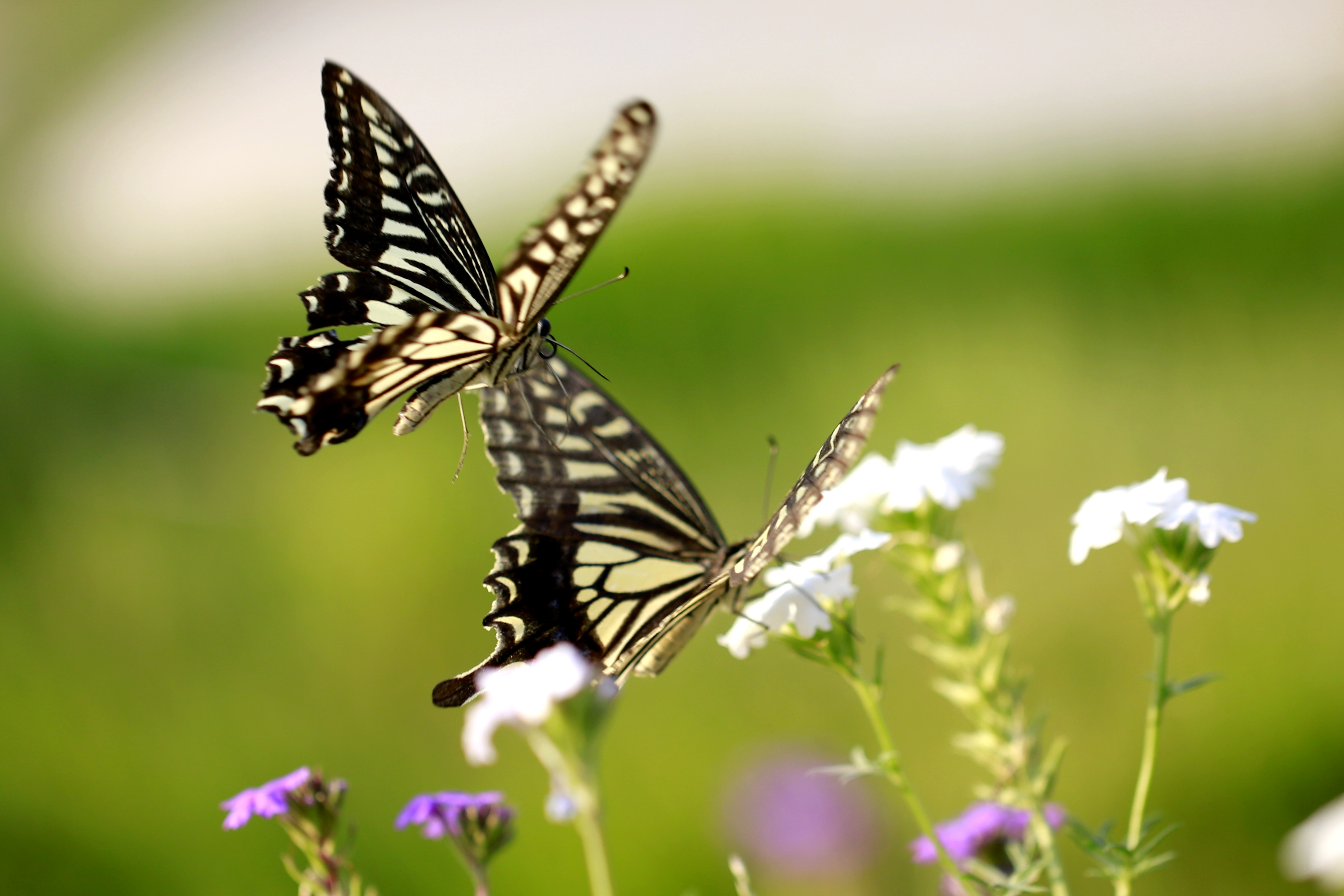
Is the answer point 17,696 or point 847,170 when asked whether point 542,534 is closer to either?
point 17,696

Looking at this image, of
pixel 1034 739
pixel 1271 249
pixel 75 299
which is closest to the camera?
pixel 1034 739

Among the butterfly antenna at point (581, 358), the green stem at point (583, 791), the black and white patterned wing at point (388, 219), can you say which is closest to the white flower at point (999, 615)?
the butterfly antenna at point (581, 358)

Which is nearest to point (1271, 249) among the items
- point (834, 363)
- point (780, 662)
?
point (834, 363)

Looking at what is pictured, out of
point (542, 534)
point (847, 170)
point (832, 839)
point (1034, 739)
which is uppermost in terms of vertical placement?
point (847, 170)

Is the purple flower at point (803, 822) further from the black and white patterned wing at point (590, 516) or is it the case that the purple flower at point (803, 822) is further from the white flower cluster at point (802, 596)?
the white flower cluster at point (802, 596)

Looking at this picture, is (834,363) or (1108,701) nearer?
(1108,701)

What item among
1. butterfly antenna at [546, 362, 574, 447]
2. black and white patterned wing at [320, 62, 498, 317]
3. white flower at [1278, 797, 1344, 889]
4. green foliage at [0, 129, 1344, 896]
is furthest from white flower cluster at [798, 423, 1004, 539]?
green foliage at [0, 129, 1344, 896]

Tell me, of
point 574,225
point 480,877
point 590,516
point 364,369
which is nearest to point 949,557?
point 590,516
